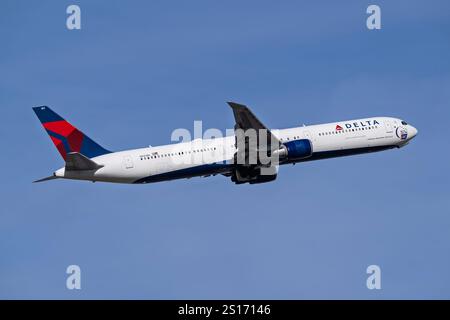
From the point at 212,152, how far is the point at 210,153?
0.75 feet

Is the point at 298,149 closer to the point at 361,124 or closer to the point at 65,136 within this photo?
the point at 361,124

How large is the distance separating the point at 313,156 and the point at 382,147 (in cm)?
735

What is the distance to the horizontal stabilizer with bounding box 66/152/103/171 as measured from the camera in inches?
2728

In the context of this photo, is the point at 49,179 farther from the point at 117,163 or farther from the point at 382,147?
the point at 382,147

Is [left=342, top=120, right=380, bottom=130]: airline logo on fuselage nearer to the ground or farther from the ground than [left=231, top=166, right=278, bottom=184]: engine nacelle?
farther from the ground

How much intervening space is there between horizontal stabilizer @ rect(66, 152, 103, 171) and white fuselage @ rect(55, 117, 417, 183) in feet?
1.61

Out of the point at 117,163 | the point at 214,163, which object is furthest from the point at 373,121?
the point at 117,163

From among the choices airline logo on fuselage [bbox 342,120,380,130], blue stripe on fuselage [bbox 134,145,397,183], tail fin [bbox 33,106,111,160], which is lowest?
blue stripe on fuselage [bbox 134,145,397,183]

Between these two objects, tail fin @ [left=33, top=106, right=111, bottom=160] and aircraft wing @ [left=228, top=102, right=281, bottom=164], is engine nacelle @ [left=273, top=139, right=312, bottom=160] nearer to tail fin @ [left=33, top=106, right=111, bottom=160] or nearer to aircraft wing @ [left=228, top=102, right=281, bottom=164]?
aircraft wing @ [left=228, top=102, right=281, bottom=164]

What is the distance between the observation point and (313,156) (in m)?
77.4

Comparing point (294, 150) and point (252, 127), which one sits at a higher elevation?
point (252, 127)

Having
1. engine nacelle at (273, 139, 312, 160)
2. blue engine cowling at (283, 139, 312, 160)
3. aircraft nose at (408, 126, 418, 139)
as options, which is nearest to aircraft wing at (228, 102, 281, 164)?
engine nacelle at (273, 139, 312, 160)

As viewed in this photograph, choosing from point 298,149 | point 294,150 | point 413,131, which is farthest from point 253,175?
point 413,131

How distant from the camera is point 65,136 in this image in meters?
74.2
